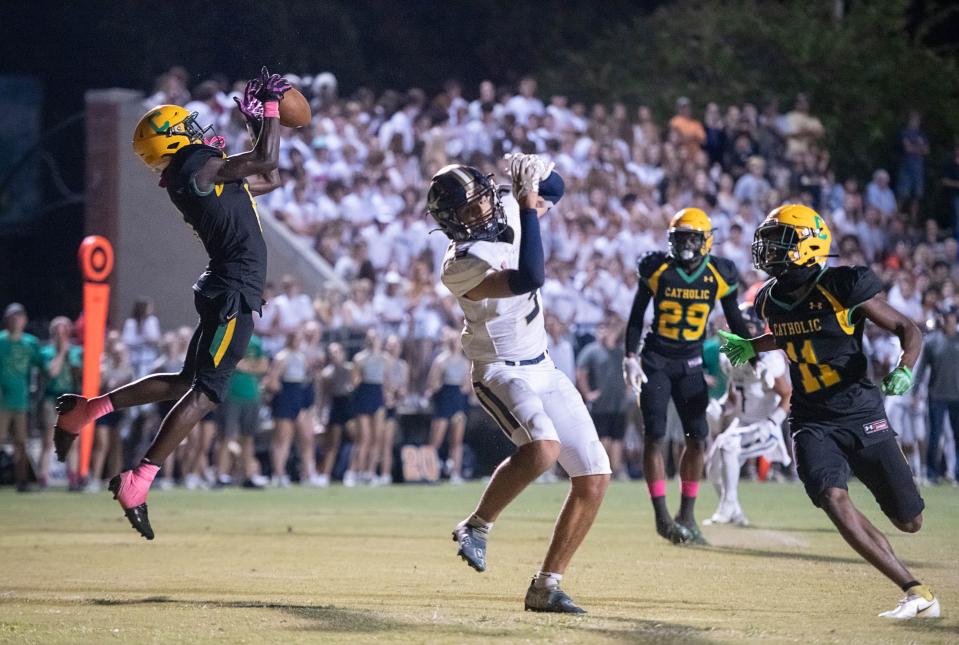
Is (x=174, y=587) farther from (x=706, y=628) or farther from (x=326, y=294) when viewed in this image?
(x=326, y=294)

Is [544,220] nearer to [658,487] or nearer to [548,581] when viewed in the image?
[658,487]

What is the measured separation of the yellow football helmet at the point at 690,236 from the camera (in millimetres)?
11070

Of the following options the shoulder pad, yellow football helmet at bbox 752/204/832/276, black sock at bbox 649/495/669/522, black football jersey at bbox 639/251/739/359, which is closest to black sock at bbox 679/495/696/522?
black sock at bbox 649/495/669/522

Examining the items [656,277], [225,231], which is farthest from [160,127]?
[656,277]

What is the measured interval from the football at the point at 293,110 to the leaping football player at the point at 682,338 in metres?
3.72

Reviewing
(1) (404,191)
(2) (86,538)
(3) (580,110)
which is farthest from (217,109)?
(2) (86,538)

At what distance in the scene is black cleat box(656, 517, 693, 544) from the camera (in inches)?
423

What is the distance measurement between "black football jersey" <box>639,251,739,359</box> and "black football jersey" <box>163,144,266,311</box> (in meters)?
4.05

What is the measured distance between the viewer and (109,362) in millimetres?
17594

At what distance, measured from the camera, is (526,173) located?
6.79 meters

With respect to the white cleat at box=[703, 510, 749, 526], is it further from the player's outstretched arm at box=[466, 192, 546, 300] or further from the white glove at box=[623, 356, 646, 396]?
the player's outstretched arm at box=[466, 192, 546, 300]

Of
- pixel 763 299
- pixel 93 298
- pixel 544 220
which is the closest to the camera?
pixel 763 299

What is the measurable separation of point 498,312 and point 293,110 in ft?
6.94

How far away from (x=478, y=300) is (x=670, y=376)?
4.36 meters
